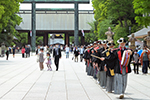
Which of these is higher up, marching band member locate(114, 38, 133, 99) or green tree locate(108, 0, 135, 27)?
green tree locate(108, 0, 135, 27)

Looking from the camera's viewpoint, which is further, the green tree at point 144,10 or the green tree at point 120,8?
the green tree at point 120,8

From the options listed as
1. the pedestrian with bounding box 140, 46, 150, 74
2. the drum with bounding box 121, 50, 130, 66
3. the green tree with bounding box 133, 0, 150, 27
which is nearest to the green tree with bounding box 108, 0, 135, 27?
the green tree with bounding box 133, 0, 150, 27

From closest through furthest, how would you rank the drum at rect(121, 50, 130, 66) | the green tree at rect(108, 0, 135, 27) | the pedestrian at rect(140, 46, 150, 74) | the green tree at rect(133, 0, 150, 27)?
the drum at rect(121, 50, 130, 66)
the pedestrian at rect(140, 46, 150, 74)
the green tree at rect(133, 0, 150, 27)
the green tree at rect(108, 0, 135, 27)

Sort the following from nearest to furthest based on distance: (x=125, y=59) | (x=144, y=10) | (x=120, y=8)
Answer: (x=125, y=59), (x=144, y=10), (x=120, y=8)

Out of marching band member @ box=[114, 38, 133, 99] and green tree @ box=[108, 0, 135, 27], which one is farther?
green tree @ box=[108, 0, 135, 27]

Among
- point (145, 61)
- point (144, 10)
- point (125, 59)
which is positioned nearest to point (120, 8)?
point (144, 10)

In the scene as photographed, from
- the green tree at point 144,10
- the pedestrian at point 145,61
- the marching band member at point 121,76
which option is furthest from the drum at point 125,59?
the green tree at point 144,10

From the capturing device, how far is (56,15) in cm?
6725

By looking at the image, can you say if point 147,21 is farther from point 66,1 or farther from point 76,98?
point 66,1

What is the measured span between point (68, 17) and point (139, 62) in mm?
51782

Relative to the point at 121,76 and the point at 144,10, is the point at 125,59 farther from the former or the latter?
the point at 144,10

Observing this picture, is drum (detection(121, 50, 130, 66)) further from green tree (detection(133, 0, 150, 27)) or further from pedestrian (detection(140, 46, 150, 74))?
green tree (detection(133, 0, 150, 27))

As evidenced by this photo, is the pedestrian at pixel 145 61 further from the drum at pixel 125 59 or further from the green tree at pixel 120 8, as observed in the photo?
the green tree at pixel 120 8

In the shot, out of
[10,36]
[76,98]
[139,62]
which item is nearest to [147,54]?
[139,62]
